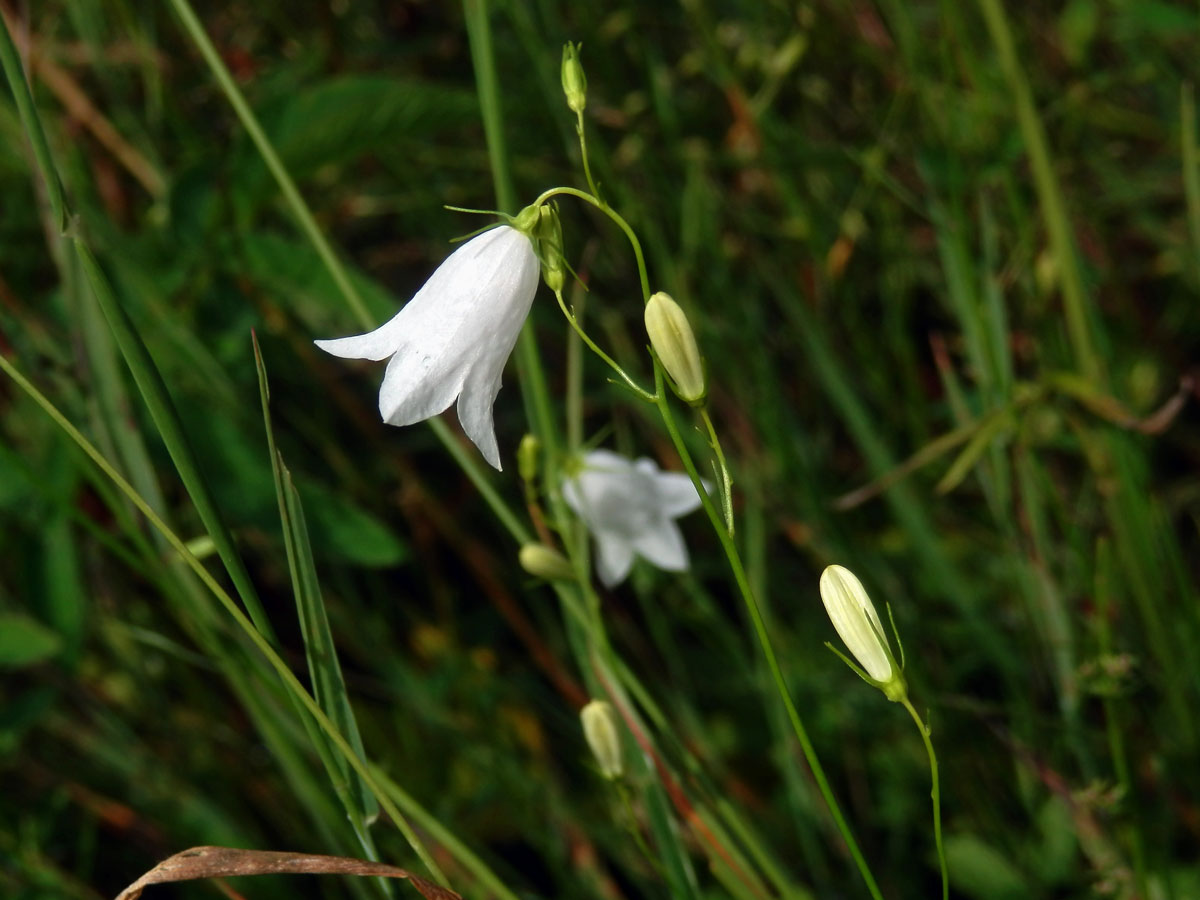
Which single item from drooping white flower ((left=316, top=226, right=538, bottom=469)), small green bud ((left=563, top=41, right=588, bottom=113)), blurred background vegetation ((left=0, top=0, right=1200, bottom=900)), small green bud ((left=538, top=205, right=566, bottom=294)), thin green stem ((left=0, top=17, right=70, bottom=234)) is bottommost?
blurred background vegetation ((left=0, top=0, right=1200, bottom=900))

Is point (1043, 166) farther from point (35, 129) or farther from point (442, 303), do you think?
point (35, 129)

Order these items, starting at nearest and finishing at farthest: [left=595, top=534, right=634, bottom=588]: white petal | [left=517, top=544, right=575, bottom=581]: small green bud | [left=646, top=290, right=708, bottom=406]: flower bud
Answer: [left=646, top=290, right=708, bottom=406]: flower bud → [left=517, top=544, right=575, bottom=581]: small green bud → [left=595, top=534, right=634, bottom=588]: white petal

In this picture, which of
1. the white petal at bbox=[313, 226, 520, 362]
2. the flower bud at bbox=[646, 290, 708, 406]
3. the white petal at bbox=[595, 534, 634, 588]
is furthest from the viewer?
the white petal at bbox=[595, 534, 634, 588]

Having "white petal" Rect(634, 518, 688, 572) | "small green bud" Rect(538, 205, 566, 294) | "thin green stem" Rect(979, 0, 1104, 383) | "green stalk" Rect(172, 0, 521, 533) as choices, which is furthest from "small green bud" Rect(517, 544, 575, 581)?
"thin green stem" Rect(979, 0, 1104, 383)

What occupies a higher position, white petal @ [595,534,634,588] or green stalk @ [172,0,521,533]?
green stalk @ [172,0,521,533]

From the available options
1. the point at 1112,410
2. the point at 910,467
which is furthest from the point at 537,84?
the point at 1112,410

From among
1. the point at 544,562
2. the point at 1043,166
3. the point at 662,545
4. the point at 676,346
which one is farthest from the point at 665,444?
the point at 676,346

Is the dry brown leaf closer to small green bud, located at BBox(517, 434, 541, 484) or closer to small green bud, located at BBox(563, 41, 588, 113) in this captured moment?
small green bud, located at BBox(517, 434, 541, 484)

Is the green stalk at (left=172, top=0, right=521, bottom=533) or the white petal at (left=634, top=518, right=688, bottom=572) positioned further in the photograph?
the white petal at (left=634, top=518, right=688, bottom=572)
